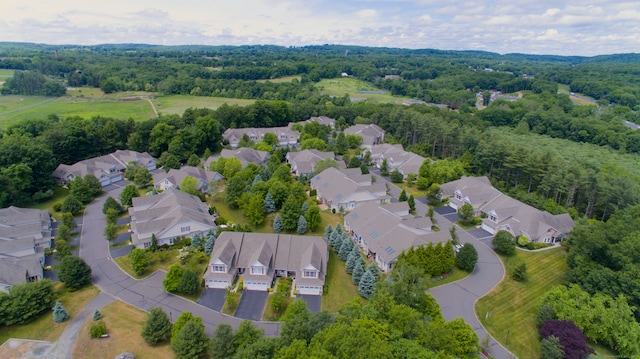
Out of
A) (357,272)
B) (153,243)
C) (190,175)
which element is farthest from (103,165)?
(357,272)

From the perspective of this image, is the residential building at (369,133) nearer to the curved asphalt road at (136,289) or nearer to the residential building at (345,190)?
the residential building at (345,190)

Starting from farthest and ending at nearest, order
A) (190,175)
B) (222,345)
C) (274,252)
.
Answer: (190,175), (274,252), (222,345)

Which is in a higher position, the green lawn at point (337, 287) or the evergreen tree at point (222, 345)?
the evergreen tree at point (222, 345)

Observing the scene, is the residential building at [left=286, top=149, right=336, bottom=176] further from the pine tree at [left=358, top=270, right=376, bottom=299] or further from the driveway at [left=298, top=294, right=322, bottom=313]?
the pine tree at [left=358, top=270, right=376, bottom=299]

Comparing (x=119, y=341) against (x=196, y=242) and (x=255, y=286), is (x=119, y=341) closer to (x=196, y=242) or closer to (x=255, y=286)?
(x=255, y=286)

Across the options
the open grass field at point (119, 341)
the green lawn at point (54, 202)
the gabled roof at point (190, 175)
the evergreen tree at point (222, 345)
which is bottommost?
the open grass field at point (119, 341)

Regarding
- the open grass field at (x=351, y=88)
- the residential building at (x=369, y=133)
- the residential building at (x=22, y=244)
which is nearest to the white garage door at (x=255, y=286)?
the residential building at (x=22, y=244)
